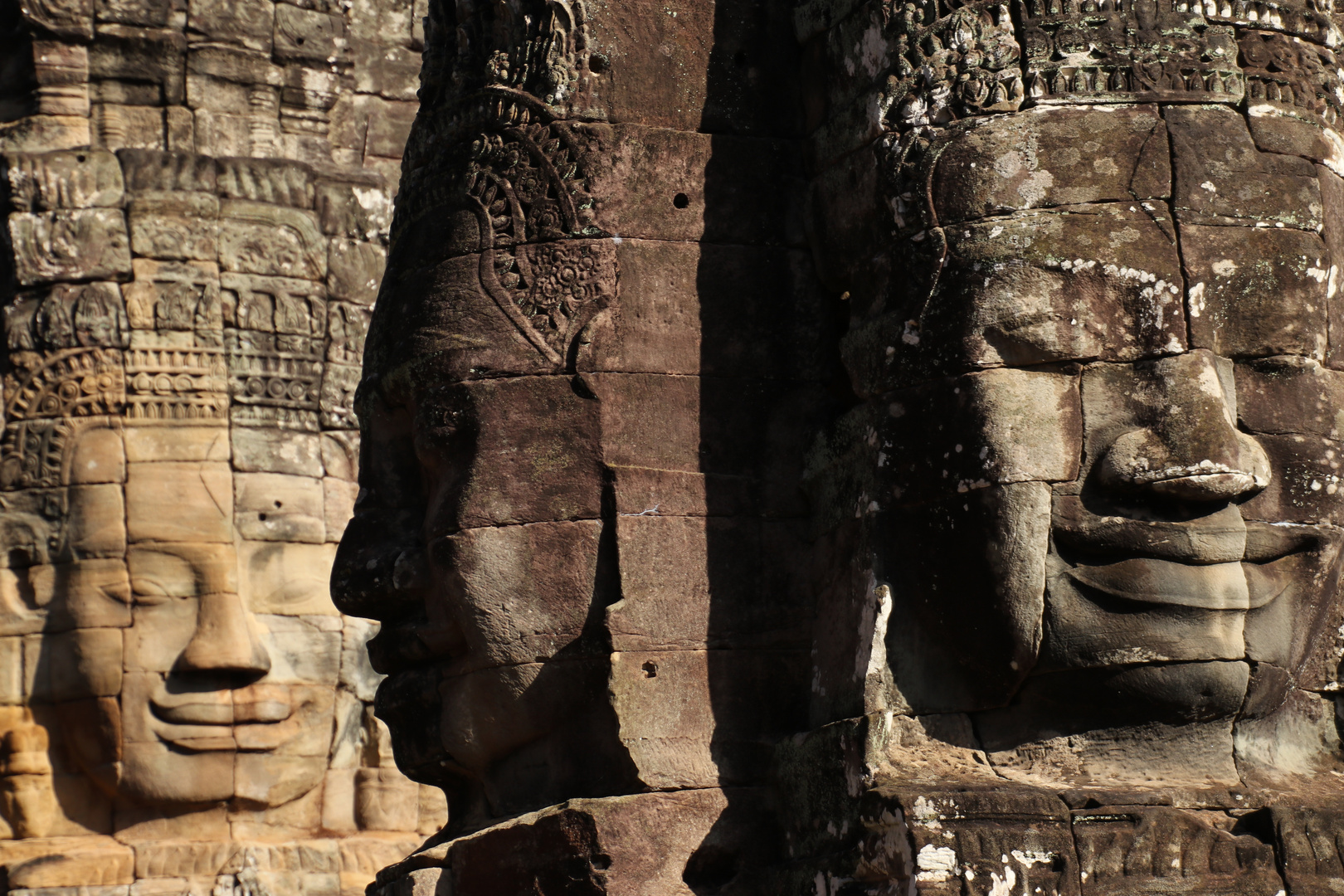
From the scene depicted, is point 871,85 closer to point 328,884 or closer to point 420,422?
point 420,422

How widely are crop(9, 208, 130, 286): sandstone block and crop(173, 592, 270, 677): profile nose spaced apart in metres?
2.02

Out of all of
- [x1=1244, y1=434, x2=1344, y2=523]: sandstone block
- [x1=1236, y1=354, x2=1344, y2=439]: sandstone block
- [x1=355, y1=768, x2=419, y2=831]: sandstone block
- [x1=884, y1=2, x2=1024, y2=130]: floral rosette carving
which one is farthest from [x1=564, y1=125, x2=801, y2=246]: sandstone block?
[x1=355, y1=768, x2=419, y2=831]: sandstone block

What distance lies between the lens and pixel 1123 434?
4.62m

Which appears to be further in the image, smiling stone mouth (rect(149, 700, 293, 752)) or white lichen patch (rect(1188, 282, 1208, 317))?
smiling stone mouth (rect(149, 700, 293, 752))

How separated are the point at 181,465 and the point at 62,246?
144 cm

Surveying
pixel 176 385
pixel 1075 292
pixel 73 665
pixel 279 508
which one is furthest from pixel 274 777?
pixel 1075 292

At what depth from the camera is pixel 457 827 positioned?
5.87 m

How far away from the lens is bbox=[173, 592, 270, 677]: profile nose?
1112 cm

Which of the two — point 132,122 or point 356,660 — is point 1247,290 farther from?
point 132,122

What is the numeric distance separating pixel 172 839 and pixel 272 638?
1.25 metres

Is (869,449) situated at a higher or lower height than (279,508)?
lower

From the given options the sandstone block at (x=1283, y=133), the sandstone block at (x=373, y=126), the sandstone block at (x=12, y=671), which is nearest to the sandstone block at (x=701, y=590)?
the sandstone block at (x=1283, y=133)

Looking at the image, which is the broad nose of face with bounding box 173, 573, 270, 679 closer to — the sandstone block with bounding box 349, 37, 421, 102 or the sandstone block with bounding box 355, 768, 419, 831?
the sandstone block with bounding box 355, 768, 419, 831

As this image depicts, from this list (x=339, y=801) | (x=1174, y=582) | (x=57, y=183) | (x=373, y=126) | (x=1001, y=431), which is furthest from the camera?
(x=373, y=126)
